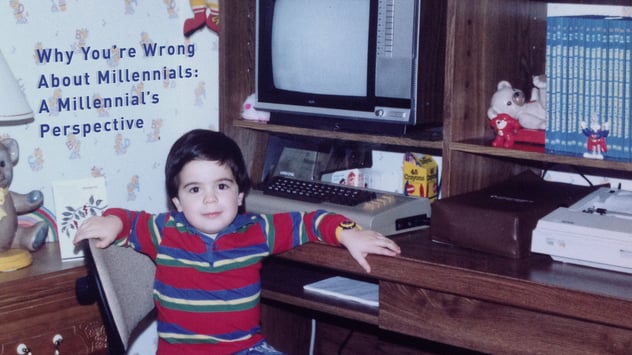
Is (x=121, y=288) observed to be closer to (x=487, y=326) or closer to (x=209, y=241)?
(x=209, y=241)

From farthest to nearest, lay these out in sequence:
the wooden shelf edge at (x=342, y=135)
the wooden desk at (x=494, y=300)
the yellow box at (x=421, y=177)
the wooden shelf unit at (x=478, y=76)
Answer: the yellow box at (x=421, y=177) < the wooden shelf edge at (x=342, y=135) < the wooden shelf unit at (x=478, y=76) < the wooden desk at (x=494, y=300)

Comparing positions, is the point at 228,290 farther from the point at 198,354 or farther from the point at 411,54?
the point at 411,54

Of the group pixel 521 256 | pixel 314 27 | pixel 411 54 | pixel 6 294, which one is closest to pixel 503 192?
pixel 521 256

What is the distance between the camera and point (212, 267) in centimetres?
197

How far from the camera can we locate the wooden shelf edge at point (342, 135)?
2.12m

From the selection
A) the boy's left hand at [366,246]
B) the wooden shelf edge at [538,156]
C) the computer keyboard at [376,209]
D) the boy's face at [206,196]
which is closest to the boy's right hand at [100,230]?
the boy's face at [206,196]

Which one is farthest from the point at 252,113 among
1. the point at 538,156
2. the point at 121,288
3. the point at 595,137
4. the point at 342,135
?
the point at 595,137

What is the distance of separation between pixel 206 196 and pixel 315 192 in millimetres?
361

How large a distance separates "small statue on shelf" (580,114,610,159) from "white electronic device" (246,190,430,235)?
442 millimetres

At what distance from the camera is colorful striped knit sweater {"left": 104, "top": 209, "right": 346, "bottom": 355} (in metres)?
1.96

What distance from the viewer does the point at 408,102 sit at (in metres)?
2.07

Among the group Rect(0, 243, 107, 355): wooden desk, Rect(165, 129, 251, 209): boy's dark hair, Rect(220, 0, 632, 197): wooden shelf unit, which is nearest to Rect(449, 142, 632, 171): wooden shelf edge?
Rect(220, 0, 632, 197): wooden shelf unit

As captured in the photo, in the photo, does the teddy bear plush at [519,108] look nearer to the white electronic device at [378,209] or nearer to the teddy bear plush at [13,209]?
the white electronic device at [378,209]

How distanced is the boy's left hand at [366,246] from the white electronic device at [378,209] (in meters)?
0.11
